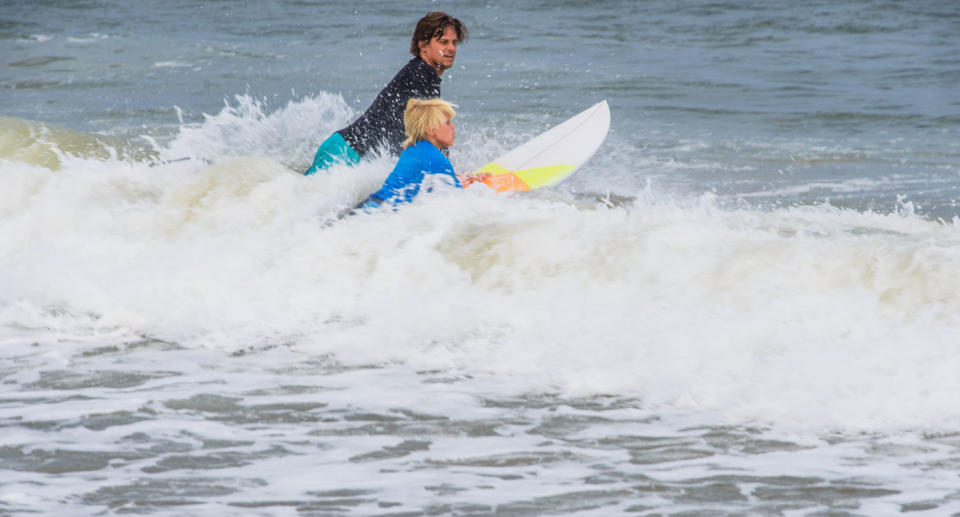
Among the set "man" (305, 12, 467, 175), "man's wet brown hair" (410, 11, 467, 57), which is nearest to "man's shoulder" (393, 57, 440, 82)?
"man" (305, 12, 467, 175)

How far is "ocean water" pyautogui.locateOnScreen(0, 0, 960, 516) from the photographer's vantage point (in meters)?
3.91

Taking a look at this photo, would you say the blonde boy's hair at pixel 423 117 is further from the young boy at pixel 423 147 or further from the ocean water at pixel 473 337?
the ocean water at pixel 473 337

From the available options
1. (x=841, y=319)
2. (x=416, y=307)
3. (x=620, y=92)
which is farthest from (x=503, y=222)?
(x=620, y=92)

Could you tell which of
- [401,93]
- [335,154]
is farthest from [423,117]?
[335,154]

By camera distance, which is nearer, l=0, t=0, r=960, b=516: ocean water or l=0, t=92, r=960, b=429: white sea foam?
l=0, t=0, r=960, b=516: ocean water

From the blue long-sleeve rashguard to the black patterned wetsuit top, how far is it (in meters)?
0.94

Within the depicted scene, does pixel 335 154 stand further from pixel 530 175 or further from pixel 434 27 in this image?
pixel 530 175

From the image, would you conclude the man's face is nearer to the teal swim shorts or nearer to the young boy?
the teal swim shorts

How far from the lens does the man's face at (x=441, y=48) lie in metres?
7.60

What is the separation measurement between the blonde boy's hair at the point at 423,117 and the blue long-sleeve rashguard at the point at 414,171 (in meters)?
0.06

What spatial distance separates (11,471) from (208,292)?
8.25ft

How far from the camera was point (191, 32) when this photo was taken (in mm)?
27109

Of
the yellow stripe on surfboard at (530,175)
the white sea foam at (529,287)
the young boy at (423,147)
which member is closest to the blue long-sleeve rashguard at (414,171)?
the young boy at (423,147)

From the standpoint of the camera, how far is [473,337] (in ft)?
18.6
